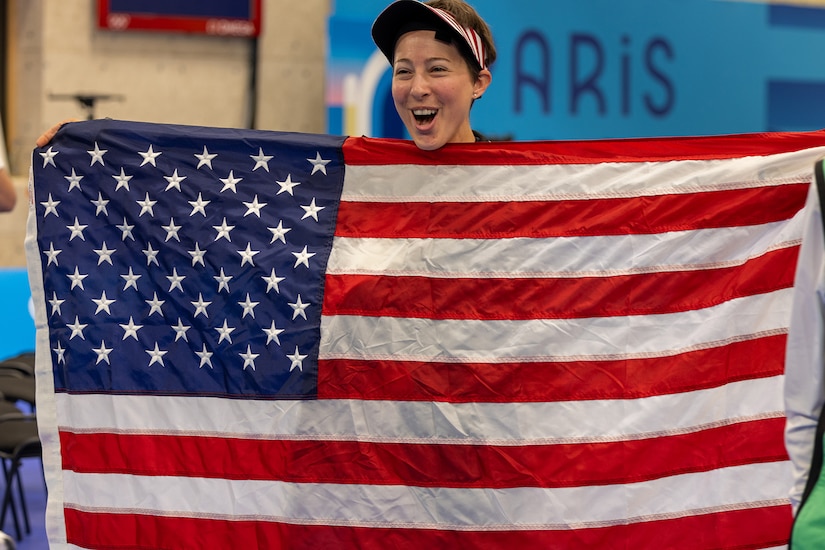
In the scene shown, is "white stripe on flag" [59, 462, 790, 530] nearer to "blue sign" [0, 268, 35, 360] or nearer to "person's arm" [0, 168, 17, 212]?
"person's arm" [0, 168, 17, 212]

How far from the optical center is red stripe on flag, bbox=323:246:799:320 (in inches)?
116

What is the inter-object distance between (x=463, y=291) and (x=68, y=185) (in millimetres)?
1209

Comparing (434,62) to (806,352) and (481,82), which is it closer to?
(481,82)

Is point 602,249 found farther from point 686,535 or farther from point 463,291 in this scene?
point 686,535

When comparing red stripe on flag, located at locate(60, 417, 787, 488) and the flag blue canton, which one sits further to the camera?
the flag blue canton

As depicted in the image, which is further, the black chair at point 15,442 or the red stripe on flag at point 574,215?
the black chair at point 15,442

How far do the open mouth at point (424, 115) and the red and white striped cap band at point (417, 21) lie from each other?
7.7 inches

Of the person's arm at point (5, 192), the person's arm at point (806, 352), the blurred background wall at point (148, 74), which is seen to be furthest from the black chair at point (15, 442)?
the blurred background wall at point (148, 74)

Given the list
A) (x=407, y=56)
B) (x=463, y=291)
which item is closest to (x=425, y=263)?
(x=463, y=291)

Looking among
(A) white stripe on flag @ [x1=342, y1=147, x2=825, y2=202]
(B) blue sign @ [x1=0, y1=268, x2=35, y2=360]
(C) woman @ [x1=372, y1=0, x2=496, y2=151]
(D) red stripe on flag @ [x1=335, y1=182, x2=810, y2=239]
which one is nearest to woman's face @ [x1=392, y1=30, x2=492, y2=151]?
(C) woman @ [x1=372, y1=0, x2=496, y2=151]

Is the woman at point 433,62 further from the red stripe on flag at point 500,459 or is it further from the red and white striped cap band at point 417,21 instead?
the red stripe on flag at point 500,459

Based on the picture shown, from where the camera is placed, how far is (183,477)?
9.75 feet

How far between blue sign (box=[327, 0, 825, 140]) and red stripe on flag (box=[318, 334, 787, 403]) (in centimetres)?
681

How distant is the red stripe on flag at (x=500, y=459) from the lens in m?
2.86
